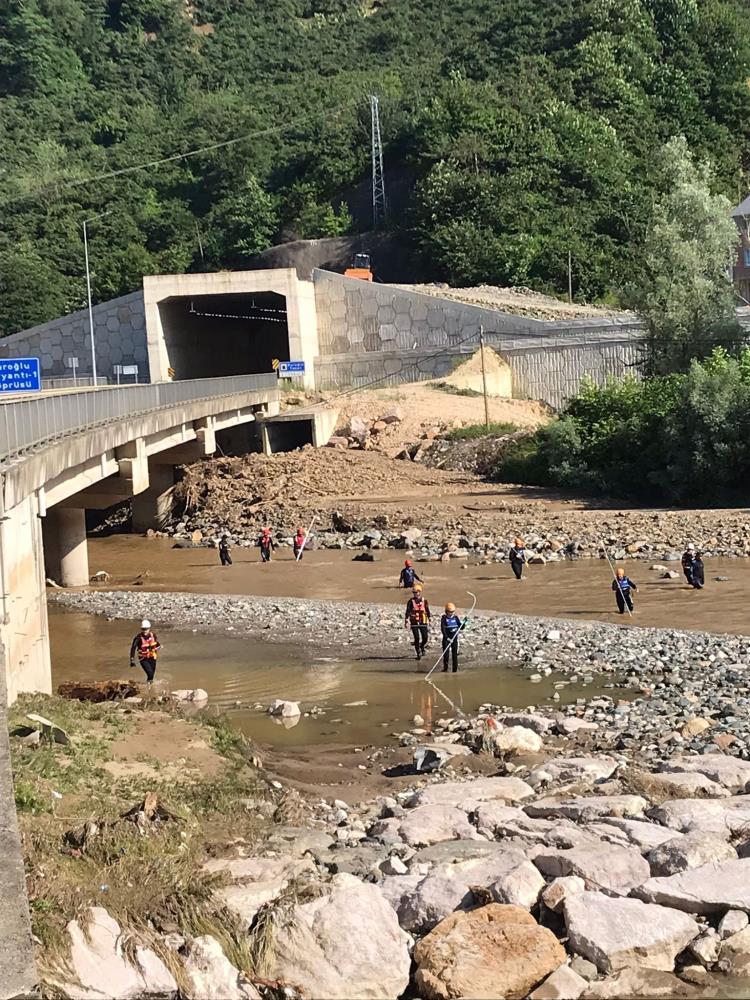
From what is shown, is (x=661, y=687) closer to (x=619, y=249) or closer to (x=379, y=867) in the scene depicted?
(x=379, y=867)

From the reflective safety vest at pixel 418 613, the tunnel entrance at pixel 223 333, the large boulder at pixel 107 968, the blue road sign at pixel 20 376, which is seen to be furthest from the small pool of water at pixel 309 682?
the tunnel entrance at pixel 223 333

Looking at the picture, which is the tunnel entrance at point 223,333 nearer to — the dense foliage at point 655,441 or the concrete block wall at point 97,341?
the concrete block wall at point 97,341

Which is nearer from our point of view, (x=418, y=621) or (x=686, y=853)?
(x=686, y=853)

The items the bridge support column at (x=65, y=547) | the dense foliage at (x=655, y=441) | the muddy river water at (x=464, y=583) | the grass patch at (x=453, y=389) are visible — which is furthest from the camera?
the grass patch at (x=453, y=389)

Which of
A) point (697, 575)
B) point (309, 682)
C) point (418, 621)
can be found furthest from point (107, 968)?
point (697, 575)

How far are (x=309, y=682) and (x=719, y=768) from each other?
8832 mm

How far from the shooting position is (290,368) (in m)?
63.0

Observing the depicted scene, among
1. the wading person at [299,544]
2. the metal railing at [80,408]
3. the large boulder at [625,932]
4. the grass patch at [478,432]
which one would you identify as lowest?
the large boulder at [625,932]

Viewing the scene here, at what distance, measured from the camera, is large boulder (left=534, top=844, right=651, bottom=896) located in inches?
430

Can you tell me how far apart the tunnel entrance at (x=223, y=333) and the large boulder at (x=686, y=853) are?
5448cm

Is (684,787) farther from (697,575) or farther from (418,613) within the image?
(697,575)

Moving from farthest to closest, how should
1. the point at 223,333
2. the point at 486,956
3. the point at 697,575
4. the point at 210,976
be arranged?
the point at 223,333 < the point at 697,575 < the point at 486,956 < the point at 210,976

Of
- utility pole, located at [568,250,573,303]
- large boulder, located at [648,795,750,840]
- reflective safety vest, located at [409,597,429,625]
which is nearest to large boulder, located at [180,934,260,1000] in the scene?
large boulder, located at [648,795,750,840]

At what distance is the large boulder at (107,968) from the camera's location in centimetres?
871
